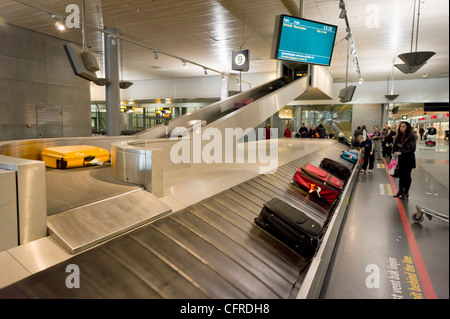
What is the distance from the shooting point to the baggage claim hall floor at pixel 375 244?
0.95 m

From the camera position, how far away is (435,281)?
82 centimetres

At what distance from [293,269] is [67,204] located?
226cm

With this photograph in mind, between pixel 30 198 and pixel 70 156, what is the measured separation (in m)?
2.66

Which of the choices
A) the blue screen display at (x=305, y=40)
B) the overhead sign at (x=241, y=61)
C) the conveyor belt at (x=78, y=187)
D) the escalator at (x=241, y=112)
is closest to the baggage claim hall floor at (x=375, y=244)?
the conveyor belt at (x=78, y=187)

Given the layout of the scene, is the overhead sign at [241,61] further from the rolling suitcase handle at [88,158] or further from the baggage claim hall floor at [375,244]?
the rolling suitcase handle at [88,158]

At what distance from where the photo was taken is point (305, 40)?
7.14 metres

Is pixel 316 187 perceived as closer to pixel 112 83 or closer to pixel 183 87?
pixel 112 83

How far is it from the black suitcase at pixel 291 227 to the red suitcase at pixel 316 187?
1.77m

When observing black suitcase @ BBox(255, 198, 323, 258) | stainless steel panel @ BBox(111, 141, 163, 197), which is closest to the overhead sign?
stainless steel panel @ BBox(111, 141, 163, 197)

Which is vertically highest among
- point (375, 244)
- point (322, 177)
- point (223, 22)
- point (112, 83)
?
point (223, 22)

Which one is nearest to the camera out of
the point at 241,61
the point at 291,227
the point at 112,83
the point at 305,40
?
the point at 291,227

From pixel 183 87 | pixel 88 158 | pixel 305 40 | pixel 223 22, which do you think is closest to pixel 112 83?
pixel 223 22
